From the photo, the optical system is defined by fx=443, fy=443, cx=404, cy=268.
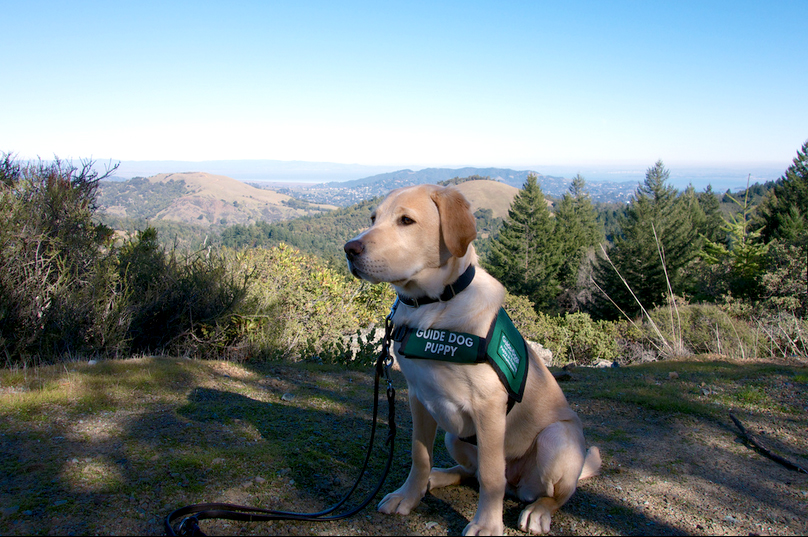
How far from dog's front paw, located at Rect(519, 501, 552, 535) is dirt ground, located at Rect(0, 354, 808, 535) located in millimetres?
62

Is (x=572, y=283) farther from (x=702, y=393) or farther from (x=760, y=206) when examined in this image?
(x=702, y=393)

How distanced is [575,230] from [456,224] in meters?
60.3

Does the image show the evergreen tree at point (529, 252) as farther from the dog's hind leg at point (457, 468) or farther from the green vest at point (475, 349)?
the green vest at point (475, 349)

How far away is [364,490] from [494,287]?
5.28ft

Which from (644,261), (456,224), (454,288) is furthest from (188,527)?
(644,261)

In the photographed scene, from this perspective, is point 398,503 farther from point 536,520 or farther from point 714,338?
point 714,338

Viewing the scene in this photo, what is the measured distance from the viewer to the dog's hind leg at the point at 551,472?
2.45 m

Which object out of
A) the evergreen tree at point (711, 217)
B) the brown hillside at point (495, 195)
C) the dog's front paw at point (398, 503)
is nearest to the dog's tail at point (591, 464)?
the dog's front paw at point (398, 503)

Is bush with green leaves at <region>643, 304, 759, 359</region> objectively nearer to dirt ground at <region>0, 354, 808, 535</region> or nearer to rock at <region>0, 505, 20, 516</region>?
dirt ground at <region>0, 354, 808, 535</region>

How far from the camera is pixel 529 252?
5028cm

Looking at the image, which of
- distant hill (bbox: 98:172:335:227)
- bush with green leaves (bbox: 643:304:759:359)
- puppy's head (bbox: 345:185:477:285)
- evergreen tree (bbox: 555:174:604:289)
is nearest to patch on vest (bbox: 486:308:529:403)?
puppy's head (bbox: 345:185:477:285)

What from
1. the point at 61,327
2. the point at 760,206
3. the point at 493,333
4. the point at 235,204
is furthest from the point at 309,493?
the point at 235,204

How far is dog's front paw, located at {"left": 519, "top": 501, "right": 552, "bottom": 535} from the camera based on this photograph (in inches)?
96.2

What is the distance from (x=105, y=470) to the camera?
2770 mm
